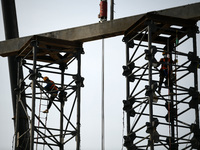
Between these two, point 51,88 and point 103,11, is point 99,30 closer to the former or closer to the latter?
point 51,88

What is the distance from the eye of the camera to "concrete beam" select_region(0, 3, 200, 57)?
21.6m

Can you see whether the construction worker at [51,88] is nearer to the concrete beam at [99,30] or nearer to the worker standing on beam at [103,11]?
the concrete beam at [99,30]

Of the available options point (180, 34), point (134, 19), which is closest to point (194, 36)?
point (180, 34)

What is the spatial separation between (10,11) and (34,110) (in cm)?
845

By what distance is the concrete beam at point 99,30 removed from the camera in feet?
70.8

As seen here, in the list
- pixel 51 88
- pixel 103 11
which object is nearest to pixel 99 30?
pixel 51 88

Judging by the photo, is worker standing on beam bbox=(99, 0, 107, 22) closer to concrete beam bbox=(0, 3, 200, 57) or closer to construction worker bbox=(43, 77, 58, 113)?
concrete beam bbox=(0, 3, 200, 57)

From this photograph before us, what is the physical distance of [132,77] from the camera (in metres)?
22.1

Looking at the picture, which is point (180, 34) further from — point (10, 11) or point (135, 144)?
point (10, 11)

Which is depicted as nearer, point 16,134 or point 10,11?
point 16,134

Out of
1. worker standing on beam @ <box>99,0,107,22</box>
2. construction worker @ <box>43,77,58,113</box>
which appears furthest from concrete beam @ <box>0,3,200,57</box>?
worker standing on beam @ <box>99,0,107,22</box>

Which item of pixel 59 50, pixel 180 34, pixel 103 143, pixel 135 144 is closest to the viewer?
pixel 135 144

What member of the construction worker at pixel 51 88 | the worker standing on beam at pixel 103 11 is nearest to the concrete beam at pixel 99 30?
the construction worker at pixel 51 88

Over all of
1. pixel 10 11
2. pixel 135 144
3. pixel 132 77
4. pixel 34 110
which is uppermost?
pixel 10 11
